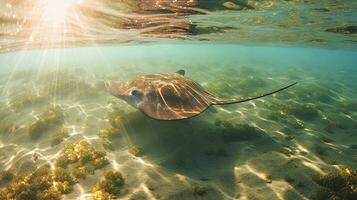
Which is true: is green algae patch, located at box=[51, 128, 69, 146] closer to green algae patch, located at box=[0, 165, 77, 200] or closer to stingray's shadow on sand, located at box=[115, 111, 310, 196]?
green algae patch, located at box=[0, 165, 77, 200]

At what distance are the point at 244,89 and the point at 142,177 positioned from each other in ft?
45.4

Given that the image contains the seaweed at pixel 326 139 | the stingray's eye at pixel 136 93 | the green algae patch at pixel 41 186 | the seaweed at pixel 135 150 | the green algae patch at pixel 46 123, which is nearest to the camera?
the green algae patch at pixel 41 186

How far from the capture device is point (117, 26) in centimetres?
1550

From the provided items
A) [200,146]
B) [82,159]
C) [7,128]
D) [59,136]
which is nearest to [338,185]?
[200,146]

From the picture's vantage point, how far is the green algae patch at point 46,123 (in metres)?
11.4

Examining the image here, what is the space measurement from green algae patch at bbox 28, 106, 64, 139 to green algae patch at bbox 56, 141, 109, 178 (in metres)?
3.10

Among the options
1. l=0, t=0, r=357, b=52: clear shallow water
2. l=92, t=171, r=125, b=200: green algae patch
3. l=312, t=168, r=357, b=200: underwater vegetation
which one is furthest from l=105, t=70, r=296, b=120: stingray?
l=0, t=0, r=357, b=52: clear shallow water

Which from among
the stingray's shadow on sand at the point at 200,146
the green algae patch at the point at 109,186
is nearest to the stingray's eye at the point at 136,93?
the stingray's shadow on sand at the point at 200,146

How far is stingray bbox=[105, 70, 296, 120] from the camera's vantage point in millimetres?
7176

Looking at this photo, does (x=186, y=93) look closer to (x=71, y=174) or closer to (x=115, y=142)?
(x=115, y=142)

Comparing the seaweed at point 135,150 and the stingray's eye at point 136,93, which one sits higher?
the stingray's eye at point 136,93

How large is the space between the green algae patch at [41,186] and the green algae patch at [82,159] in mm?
410

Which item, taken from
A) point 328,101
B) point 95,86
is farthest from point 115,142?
point 328,101

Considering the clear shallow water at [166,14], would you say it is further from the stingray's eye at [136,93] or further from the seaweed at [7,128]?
the seaweed at [7,128]
